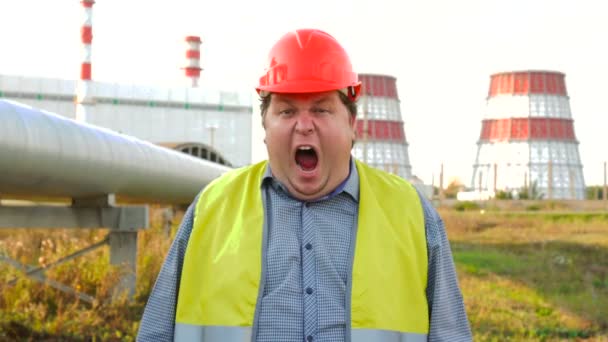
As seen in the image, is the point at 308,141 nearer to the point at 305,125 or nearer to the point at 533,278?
the point at 305,125

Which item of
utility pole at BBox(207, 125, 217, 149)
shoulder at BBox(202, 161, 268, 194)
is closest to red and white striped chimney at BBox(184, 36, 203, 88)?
utility pole at BBox(207, 125, 217, 149)

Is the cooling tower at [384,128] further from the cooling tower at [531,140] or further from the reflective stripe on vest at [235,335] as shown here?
the reflective stripe on vest at [235,335]

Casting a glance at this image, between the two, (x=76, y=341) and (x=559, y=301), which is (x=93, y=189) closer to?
(x=76, y=341)

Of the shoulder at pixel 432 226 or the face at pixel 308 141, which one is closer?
the face at pixel 308 141

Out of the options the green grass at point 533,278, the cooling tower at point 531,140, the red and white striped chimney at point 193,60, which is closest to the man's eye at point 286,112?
the green grass at point 533,278

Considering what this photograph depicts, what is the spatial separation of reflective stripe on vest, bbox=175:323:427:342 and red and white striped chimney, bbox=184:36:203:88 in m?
39.4

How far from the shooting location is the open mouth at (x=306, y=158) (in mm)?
2385

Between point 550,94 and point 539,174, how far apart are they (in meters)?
4.13

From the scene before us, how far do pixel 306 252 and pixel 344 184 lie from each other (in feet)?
0.71

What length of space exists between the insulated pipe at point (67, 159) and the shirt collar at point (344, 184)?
140 inches

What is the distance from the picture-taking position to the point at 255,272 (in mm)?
2338

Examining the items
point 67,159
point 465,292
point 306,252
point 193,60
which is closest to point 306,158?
point 306,252

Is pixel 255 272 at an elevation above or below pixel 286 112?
below

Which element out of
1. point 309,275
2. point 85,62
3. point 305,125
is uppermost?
point 85,62
